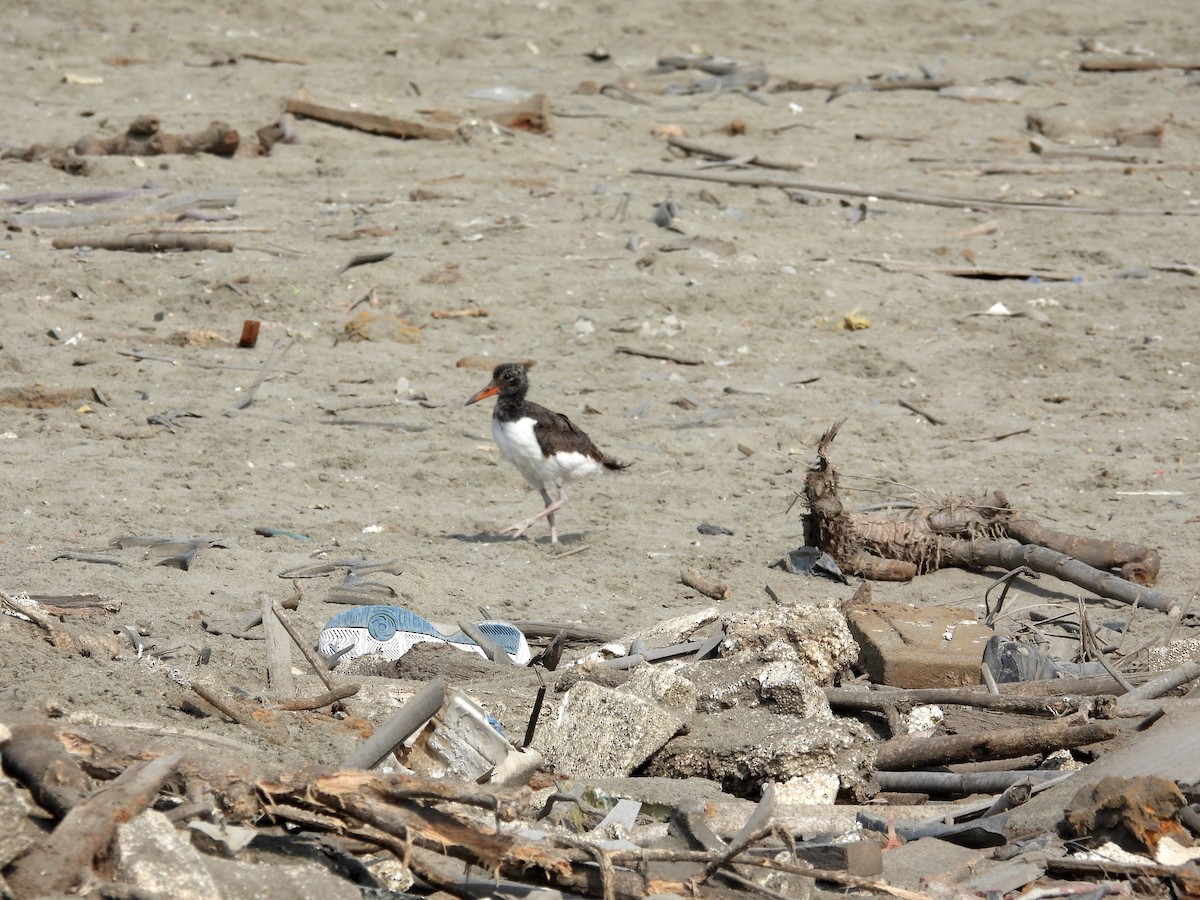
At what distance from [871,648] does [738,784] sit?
47.8 inches

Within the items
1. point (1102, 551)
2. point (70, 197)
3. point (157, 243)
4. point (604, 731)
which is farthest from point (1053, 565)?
point (70, 197)

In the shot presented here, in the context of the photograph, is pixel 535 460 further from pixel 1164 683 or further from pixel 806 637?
pixel 1164 683

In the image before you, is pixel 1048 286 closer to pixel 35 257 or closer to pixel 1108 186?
pixel 1108 186

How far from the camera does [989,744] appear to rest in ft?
15.1

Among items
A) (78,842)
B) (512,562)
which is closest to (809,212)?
(512,562)

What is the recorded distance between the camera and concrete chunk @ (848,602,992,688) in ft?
17.6

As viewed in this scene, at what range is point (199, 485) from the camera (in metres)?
7.82

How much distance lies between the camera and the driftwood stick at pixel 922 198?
13.1 m

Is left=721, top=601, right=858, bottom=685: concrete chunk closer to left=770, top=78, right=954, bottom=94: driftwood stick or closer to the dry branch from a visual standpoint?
the dry branch

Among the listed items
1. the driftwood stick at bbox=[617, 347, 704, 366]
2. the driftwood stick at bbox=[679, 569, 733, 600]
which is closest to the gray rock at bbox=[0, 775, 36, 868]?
the driftwood stick at bbox=[679, 569, 733, 600]

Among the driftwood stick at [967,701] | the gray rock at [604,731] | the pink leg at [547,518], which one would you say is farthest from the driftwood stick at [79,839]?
the pink leg at [547,518]

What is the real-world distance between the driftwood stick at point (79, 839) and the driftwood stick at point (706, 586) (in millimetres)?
4073

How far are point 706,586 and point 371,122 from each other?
860cm

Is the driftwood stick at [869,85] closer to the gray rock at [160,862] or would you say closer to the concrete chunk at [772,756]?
the concrete chunk at [772,756]
